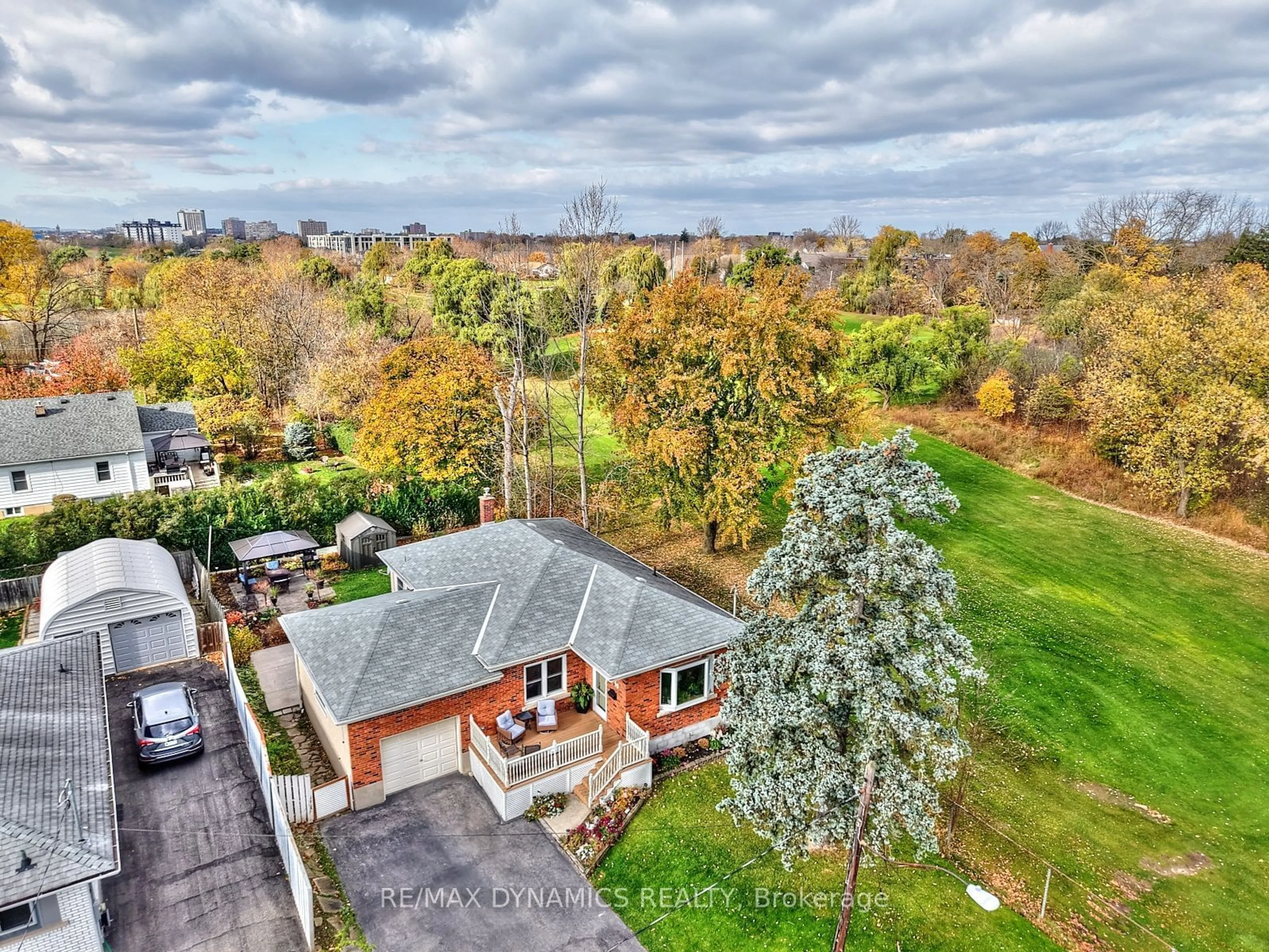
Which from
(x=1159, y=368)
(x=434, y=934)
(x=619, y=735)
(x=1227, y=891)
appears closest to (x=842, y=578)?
(x=619, y=735)

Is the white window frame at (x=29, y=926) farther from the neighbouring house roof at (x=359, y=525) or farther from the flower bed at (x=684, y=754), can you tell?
the neighbouring house roof at (x=359, y=525)

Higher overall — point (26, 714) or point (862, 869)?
point (26, 714)

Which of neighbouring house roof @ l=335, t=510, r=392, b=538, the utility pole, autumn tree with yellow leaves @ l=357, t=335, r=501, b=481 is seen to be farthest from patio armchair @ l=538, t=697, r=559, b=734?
autumn tree with yellow leaves @ l=357, t=335, r=501, b=481

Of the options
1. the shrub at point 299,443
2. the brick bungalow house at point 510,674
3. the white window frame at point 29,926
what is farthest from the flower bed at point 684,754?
the shrub at point 299,443

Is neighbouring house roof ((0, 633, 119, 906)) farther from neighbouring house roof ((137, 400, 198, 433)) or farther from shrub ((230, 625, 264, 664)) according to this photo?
neighbouring house roof ((137, 400, 198, 433))

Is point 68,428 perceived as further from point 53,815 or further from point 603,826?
point 603,826

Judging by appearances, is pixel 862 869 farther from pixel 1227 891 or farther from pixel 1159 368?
pixel 1159 368
